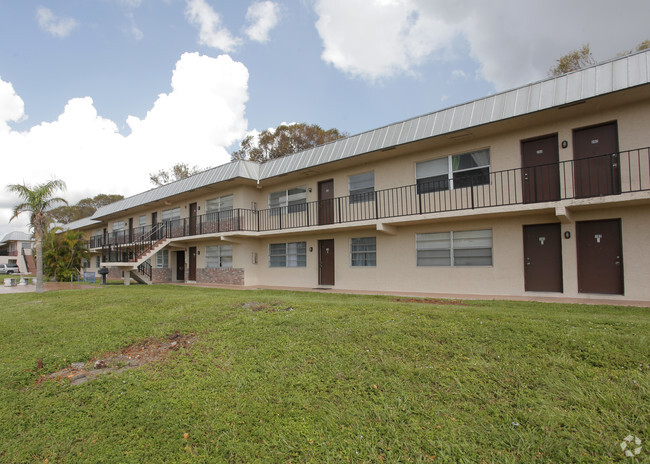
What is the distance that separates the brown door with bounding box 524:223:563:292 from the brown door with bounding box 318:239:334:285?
24.2 ft

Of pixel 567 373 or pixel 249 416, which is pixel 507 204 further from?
pixel 249 416

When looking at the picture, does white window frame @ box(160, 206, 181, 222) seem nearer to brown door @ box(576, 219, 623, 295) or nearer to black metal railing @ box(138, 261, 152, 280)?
black metal railing @ box(138, 261, 152, 280)

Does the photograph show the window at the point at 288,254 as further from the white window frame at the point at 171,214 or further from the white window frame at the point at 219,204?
the white window frame at the point at 171,214

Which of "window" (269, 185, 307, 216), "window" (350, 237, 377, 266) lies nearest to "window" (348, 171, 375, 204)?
"window" (350, 237, 377, 266)

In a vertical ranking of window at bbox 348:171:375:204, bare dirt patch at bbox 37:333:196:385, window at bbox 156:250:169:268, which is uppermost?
window at bbox 348:171:375:204

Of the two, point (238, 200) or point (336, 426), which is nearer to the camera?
point (336, 426)

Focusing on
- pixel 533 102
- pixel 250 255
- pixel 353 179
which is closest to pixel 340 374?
pixel 533 102

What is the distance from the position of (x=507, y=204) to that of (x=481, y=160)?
1863 mm

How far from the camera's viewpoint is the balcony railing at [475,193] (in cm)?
860

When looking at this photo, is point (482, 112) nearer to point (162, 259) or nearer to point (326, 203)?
point (326, 203)

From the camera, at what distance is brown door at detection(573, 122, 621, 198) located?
866 cm

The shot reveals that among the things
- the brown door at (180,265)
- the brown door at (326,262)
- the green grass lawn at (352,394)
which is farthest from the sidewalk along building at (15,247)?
the green grass lawn at (352,394)

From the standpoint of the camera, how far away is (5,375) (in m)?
4.72

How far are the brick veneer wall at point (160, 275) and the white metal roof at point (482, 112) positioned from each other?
29.8 ft
